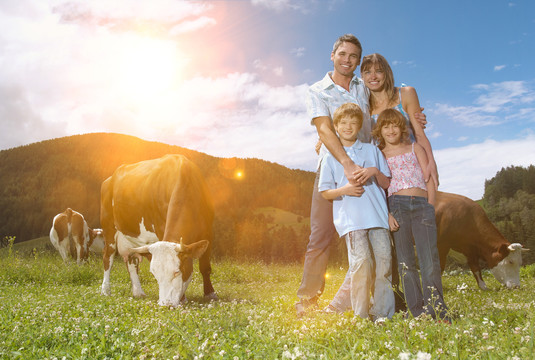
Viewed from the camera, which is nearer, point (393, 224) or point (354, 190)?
point (354, 190)

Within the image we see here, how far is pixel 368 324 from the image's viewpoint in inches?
162

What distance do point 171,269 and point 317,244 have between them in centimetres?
260

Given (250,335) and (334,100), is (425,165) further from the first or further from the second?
(250,335)

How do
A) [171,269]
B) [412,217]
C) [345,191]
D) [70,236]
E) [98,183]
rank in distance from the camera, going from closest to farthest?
[345,191]
[412,217]
[171,269]
[70,236]
[98,183]

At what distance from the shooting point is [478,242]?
38.9ft

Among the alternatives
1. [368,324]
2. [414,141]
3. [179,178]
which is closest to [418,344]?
[368,324]

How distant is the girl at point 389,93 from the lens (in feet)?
17.1

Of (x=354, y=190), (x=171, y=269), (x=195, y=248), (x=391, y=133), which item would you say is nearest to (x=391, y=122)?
(x=391, y=133)

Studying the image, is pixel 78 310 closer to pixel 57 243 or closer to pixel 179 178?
pixel 179 178

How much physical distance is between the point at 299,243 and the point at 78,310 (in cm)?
1352

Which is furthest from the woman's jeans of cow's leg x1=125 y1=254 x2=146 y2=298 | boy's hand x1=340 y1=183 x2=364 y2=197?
cow's leg x1=125 y1=254 x2=146 y2=298

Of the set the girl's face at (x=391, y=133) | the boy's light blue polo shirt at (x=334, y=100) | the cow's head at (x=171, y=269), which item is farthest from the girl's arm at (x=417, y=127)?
the cow's head at (x=171, y=269)

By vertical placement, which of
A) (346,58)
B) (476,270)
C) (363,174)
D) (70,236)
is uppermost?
(346,58)

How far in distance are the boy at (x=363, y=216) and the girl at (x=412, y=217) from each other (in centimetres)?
19
